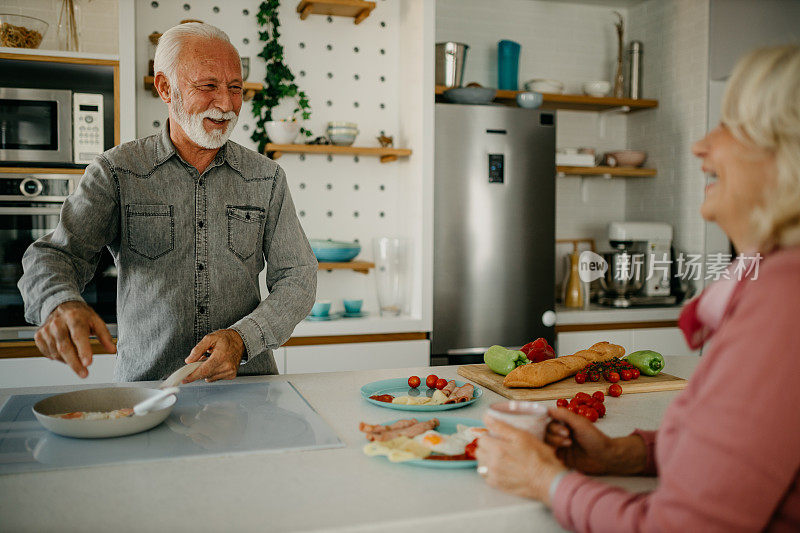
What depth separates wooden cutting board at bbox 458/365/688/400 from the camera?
1.73 m

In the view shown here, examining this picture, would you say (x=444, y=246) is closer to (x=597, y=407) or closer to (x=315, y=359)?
(x=315, y=359)

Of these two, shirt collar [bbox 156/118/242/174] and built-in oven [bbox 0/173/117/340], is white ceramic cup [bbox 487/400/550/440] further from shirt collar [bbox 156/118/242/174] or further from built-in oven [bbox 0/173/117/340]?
built-in oven [bbox 0/173/117/340]

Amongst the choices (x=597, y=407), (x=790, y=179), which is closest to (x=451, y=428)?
(x=597, y=407)

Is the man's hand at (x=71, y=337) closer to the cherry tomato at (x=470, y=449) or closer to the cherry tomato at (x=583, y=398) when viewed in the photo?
the cherry tomato at (x=470, y=449)

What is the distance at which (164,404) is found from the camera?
144 cm

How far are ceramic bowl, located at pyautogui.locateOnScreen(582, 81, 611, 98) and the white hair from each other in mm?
2759

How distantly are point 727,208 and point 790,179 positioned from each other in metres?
0.09

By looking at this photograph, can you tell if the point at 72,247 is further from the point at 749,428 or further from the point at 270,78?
the point at 270,78

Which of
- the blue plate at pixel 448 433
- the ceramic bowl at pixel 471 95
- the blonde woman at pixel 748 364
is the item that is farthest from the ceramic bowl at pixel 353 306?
the blonde woman at pixel 748 364

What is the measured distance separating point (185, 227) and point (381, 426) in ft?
3.19

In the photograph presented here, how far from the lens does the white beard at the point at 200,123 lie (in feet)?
6.51

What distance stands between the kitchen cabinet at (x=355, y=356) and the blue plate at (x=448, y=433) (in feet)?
6.10

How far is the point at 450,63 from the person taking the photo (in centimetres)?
379

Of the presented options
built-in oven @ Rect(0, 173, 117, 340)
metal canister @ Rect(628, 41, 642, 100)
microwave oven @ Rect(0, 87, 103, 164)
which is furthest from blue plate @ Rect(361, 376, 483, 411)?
metal canister @ Rect(628, 41, 642, 100)
